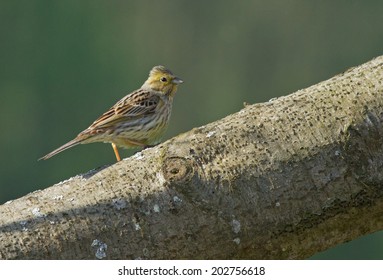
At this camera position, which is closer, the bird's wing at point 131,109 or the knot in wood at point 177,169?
the knot in wood at point 177,169

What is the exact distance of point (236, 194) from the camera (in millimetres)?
4484

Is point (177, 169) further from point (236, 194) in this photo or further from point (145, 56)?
point (145, 56)

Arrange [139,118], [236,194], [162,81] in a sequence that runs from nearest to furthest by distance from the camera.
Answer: [236,194] < [139,118] < [162,81]

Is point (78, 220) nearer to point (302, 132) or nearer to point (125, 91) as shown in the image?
point (302, 132)

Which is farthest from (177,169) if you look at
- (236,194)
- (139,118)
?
(139,118)

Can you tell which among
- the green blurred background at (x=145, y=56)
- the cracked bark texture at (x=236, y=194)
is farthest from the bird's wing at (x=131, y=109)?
the green blurred background at (x=145, y=56)

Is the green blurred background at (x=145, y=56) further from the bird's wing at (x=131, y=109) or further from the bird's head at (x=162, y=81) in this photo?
the bird's wing at (x=131, y=109)

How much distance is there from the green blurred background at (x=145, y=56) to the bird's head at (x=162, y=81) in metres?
25.1

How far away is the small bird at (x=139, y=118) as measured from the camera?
22.4 ft

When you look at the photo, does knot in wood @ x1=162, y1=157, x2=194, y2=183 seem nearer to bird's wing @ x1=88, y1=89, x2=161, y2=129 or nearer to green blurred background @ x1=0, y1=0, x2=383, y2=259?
bird's wing @ x1=88, y1=89, x2=161, y2=129

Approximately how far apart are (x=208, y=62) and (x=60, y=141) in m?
6.65

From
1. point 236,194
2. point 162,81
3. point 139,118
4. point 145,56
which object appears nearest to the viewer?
point 236,194

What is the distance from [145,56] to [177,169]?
35.3m

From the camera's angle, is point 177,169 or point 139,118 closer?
point 177,169
